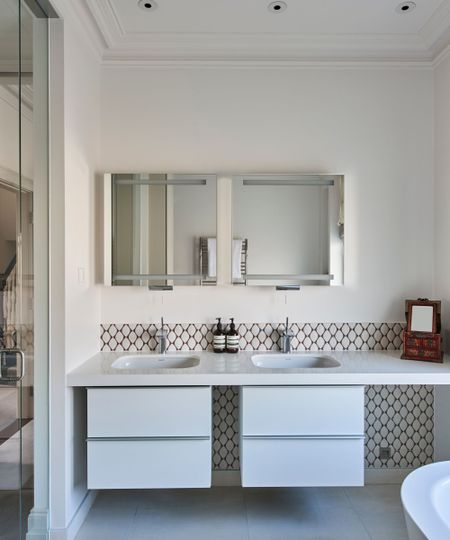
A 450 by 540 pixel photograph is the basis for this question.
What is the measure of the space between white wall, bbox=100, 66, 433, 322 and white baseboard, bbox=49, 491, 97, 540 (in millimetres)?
1070

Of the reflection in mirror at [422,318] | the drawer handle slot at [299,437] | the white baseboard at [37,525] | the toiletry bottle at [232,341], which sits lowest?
the white baseboard at [37,525]

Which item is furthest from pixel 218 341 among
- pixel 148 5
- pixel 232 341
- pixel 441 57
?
pixel 441 57

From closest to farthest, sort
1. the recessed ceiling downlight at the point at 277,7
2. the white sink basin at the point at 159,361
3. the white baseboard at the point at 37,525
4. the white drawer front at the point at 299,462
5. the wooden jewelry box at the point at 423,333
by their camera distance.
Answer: the white baseboard at the point at 37,525 < the white drawer front at the point at 299,462 < the recessed ceiling downlight at the point at 277,7 < the wooden jewelry box at the point at 423,333 < the white sink basin at the point at 159,361

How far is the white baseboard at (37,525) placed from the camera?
6.50 feet

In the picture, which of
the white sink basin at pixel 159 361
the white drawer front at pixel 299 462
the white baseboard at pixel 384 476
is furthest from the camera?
the white baseboard at pixel 384 476

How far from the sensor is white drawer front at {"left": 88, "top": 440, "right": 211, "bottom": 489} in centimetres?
207

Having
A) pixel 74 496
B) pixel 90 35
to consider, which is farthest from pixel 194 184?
pixel 74 496

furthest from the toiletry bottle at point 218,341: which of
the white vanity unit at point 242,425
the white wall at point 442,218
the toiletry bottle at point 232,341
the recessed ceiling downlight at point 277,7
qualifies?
the recessed ceiling downlight at point 277,7

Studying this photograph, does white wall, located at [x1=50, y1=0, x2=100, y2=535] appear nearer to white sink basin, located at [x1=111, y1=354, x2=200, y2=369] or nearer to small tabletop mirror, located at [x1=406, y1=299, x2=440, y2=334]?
white sink basin, located at [x1=111, y1=354, x2=200, y2=369]

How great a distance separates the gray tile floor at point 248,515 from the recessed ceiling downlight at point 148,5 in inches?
115

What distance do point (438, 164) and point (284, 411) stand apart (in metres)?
1.92

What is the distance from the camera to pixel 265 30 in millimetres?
2457

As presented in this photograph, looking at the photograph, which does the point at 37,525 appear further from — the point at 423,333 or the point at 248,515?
the point at 423,333

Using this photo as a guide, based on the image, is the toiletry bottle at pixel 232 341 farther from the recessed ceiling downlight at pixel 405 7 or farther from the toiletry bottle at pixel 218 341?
the recessed ceiling downlight at pixel 405 7
